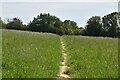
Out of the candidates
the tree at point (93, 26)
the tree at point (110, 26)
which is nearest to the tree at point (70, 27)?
the tree at point (93, 26)

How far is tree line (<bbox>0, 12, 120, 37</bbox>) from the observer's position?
109m

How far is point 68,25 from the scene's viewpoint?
134250mm

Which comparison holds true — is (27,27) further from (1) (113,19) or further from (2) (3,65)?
(2) (3,65)

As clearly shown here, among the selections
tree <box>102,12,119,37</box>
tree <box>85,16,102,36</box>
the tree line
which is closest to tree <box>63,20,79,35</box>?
the tree line

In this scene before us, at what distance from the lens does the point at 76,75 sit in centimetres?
1452

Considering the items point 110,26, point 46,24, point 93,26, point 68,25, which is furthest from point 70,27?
point 110,26

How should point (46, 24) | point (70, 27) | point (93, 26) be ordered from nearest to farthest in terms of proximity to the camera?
point (93, 26), point (46, 24), point (70, 27)

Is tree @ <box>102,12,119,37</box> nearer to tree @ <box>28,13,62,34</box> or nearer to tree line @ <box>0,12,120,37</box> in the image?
tree line @ <box>0,12,120,37</box>

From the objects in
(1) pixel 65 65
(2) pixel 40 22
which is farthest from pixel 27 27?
(1) pixel 65 65

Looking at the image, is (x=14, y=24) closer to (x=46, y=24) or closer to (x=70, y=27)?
(x=46, y=24)

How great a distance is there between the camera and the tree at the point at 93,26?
357 feet

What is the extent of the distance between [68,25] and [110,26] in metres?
26.4

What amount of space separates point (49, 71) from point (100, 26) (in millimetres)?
97800

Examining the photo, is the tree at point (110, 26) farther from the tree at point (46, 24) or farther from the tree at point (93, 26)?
the tree at point (46, 24)
